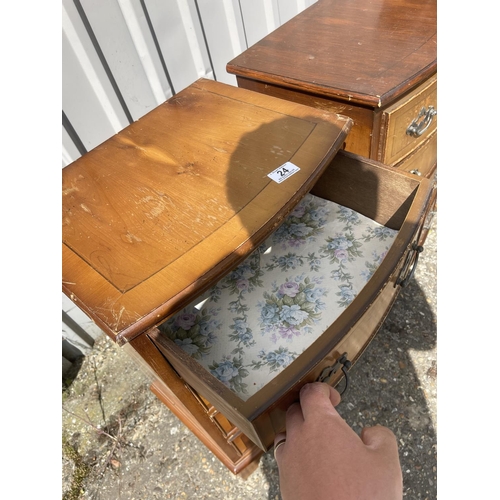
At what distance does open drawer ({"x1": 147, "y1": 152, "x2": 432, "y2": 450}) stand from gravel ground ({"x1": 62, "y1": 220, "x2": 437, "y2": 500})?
0.47 m

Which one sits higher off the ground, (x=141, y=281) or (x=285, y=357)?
(x=141, y=281)

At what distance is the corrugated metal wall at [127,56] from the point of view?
3.56ft

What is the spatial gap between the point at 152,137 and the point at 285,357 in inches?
23.4

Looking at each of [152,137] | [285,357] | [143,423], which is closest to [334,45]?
[152,137]

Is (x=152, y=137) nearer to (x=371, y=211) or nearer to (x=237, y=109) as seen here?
(x=237, y=109)

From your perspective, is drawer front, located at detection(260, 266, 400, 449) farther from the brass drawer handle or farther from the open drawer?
the brass drawer handle

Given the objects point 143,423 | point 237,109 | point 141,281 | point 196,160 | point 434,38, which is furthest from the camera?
point 143,423

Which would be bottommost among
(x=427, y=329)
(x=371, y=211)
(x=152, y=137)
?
(x=427, y=329)

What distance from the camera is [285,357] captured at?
0.78 metres

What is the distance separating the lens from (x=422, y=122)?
1126mm

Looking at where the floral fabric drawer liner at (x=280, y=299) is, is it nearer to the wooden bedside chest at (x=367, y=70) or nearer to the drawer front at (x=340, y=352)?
the drawer front at (x=340, y=352)

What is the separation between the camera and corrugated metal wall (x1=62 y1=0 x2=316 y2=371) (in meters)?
1.08

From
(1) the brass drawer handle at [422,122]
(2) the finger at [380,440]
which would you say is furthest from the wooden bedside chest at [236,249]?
(1) the brass drawer handle at [422,122]

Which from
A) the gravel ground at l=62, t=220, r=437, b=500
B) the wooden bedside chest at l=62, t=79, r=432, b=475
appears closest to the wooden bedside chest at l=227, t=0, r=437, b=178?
the wooden bedside chest at l=62, t=79, r=432, b=475
